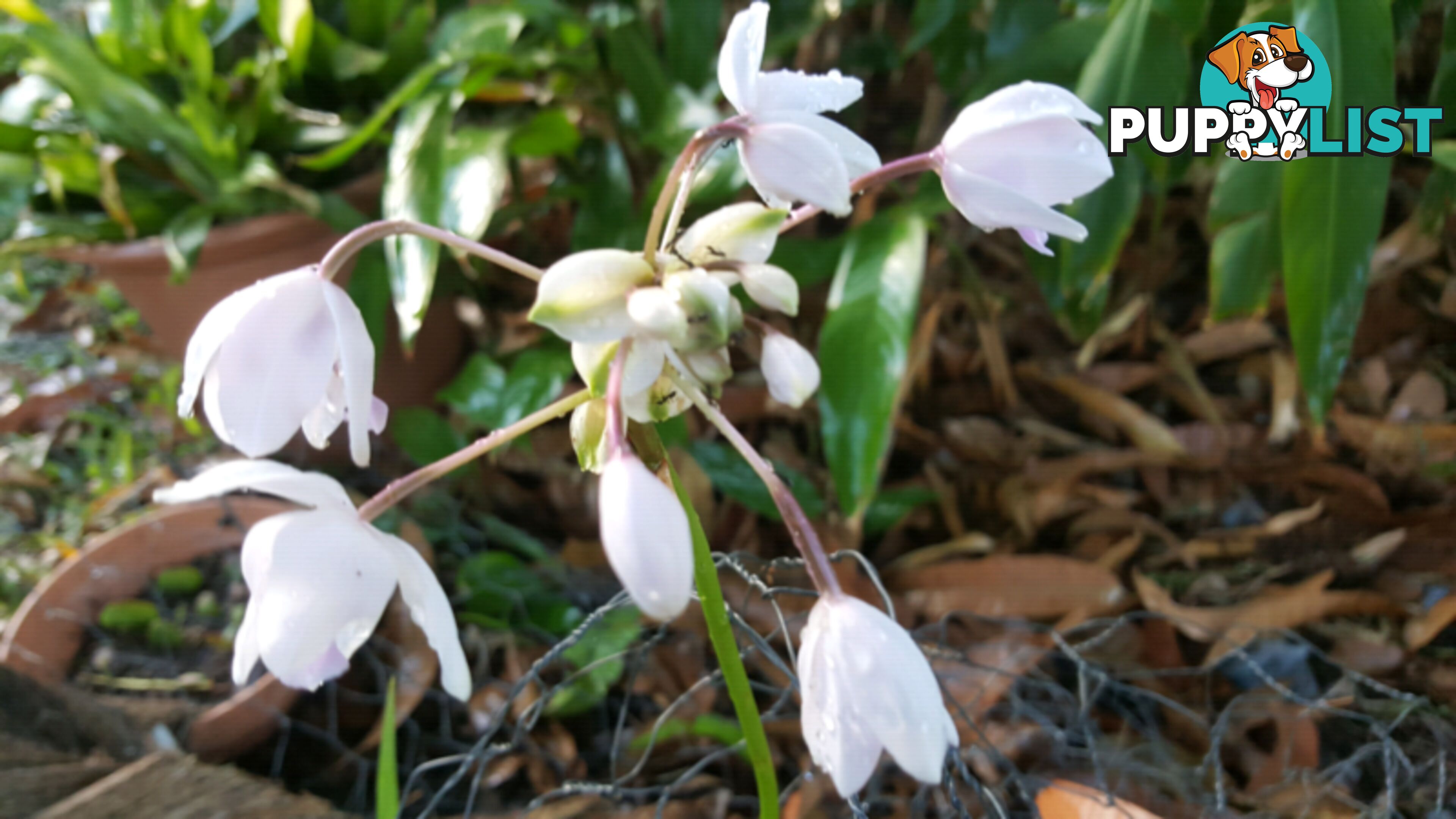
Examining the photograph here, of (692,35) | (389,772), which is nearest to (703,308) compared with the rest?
(389,772)

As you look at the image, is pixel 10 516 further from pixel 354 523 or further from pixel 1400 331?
Answer: pixel 1400 331

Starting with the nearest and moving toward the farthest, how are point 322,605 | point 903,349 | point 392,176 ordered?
point 322,605
point 903,349
point 392,176

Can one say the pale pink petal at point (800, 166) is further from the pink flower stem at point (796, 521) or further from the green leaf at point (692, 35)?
the green leaf at point (692, 35)

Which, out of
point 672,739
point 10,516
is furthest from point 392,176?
point 10,516

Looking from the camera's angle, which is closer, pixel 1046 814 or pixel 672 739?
pixel 1046 814

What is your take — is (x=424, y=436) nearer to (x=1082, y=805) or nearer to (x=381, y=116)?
(x=381, y=116)

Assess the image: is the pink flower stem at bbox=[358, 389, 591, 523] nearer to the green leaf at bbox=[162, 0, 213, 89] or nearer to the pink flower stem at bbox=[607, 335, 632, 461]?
the pink flower stem at bbox=[607, 335, 632, 461]

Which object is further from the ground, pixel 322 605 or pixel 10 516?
pixel 322 605
